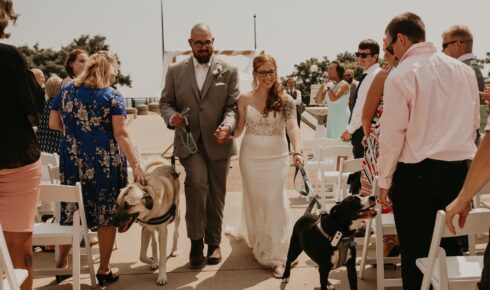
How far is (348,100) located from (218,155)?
4.36m

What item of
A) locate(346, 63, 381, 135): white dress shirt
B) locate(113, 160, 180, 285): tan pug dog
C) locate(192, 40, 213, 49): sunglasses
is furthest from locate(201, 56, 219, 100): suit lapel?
Answer: locate(346, 63, 381, 135): white dress shirt

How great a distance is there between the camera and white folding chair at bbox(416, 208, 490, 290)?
2602 mm

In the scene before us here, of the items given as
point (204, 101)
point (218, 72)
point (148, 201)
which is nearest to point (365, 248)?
point (148, 201)

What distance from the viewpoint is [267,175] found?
198 inches

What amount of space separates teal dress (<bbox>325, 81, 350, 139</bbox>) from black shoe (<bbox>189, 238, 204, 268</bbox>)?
455cm

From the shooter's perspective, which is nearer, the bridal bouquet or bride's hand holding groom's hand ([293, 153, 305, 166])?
bride's hand holding groom's hand ([293, 153, 305, 166])

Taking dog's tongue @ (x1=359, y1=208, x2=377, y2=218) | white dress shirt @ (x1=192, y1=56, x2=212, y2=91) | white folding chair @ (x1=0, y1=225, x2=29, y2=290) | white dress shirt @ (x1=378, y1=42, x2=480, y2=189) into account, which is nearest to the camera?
white folding chair @ (x1=0, y1=225, x2=29, y2=290)

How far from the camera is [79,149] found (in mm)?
4473

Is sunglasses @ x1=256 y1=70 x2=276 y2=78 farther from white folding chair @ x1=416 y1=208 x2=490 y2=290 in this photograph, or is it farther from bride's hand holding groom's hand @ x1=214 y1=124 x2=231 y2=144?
white folding chair @ x1=416 y1=208 x2=490 y2=290

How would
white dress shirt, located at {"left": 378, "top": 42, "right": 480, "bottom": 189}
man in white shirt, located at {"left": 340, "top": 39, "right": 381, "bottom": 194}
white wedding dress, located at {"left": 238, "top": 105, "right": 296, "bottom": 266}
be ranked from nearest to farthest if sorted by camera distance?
white dress shirt, located at {"left": 378, "top": 42, "right": 480, "bottom": 189} < white wedding dress, located at {"left": 238, "top": 105, "right": 296, "bottom": 266} < man in white shirt, located at {"left": 340, "top": 39, "right": 381, "bottom": 194}

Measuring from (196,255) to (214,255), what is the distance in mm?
228

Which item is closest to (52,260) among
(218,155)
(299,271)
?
(218,155)

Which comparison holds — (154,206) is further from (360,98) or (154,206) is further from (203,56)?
(360,98)

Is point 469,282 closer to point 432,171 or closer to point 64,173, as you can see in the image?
point 432,171
